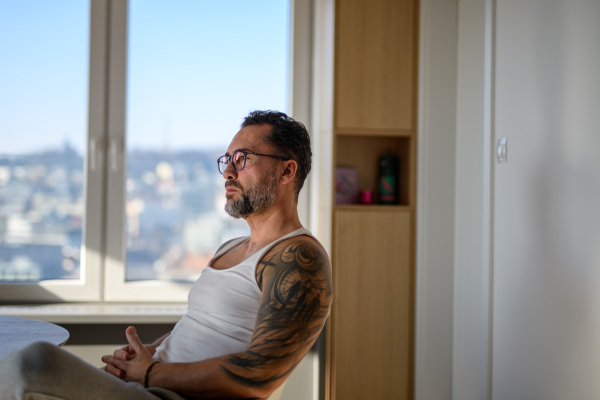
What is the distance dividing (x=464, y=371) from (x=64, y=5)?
261 centimetres

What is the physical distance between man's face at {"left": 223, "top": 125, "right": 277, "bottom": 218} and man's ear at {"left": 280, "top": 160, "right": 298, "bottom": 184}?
0.03 metres

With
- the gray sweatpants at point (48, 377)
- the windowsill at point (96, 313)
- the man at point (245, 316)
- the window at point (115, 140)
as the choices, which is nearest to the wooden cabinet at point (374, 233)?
the window at point (115, 140)

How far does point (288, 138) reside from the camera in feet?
5.63

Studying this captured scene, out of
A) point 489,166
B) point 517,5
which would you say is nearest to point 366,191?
point 489,166

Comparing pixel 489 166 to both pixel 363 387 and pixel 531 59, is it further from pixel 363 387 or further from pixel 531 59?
pixel 363 387

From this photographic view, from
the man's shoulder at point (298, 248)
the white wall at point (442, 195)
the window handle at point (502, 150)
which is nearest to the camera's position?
the man's shoulder at point (298, 248)

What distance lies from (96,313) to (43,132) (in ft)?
3.21

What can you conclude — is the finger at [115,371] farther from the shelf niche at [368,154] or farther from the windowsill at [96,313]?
the shelf niche at [368,154]

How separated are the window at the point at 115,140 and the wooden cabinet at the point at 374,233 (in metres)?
0.44

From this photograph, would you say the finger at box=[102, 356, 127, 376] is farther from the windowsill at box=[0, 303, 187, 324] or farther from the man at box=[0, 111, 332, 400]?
the windowsill at box=[0, 303, 187, 324]

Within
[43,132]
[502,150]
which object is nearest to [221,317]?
[502,150]

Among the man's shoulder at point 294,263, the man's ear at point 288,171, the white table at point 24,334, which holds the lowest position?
the white table at point 24,334

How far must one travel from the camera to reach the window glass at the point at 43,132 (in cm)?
304

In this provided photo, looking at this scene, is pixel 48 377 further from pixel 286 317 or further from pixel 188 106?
pixel 188 106
